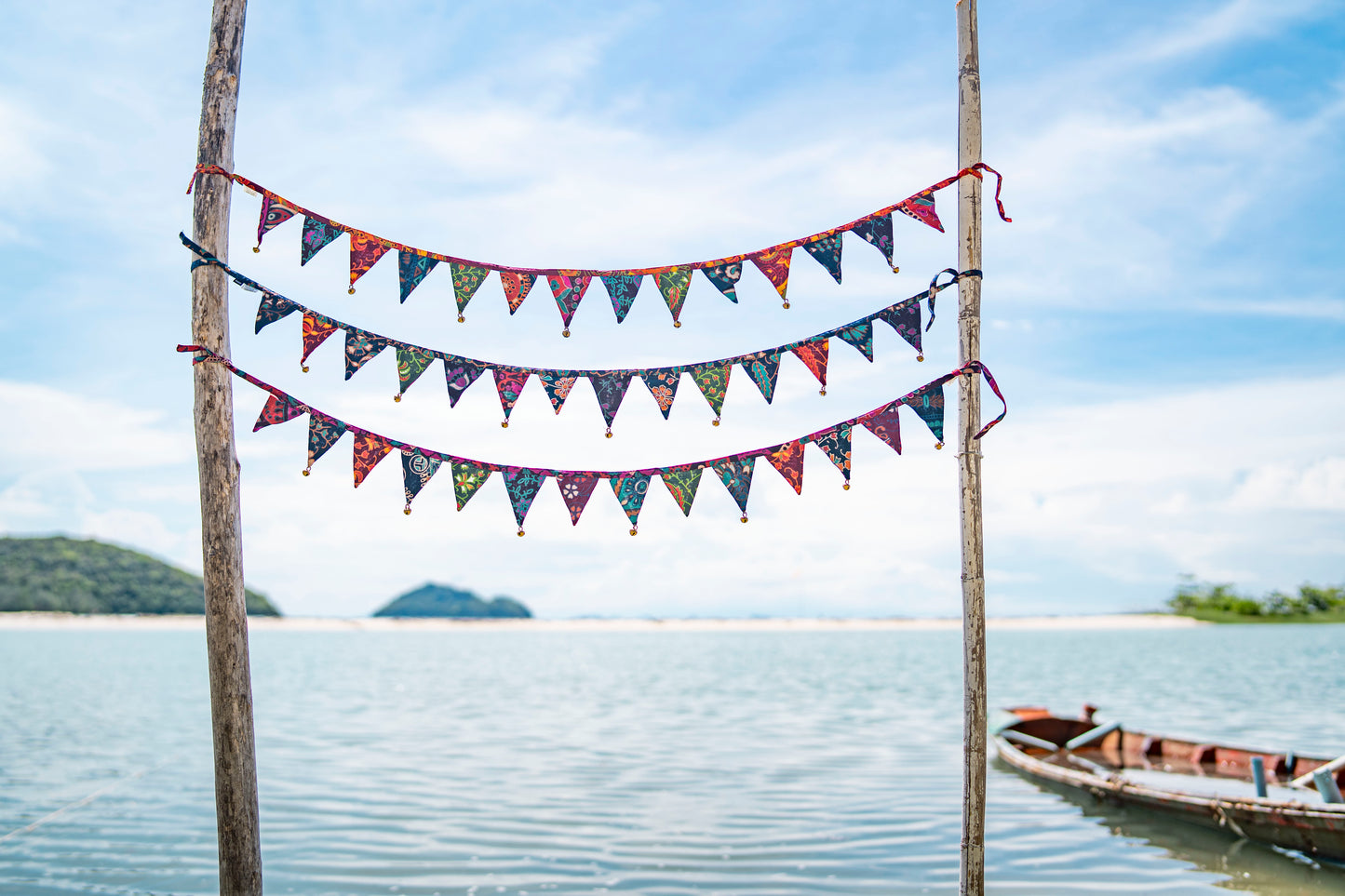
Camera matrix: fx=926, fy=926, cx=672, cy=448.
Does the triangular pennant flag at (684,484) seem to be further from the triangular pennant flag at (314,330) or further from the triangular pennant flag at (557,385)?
the triangular pennant flag at (314,330)

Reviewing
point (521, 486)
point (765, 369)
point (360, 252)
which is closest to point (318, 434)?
point (360, 252)

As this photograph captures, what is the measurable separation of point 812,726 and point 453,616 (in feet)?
413

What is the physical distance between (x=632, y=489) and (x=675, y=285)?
141cm

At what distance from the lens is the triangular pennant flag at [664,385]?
6230 mm

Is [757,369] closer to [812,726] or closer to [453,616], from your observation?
[812,726]

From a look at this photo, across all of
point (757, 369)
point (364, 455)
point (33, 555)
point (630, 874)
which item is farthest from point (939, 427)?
point (33, 555)

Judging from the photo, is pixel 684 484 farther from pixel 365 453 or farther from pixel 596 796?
pixel 596 796

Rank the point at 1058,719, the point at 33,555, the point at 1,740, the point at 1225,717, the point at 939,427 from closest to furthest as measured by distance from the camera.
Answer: the point at 939,427
the point at 1058,719
the point at 1,740
the point at 1225,717
the point at 33,555

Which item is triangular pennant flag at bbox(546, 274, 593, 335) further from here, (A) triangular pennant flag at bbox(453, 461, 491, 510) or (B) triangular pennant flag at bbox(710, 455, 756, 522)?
(B) triangular pennant flag at bbox(710, 455, 756, 522)

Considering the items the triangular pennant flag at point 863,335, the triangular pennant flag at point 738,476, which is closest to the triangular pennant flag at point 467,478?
the triangular pennant flag at point 738,476

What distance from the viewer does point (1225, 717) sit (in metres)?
27.3

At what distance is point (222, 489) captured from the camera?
18.9 feet

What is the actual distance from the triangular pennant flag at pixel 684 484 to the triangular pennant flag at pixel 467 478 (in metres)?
1.24

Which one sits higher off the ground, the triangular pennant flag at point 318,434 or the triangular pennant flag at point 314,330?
the triangular pennant flag at point 314,330
